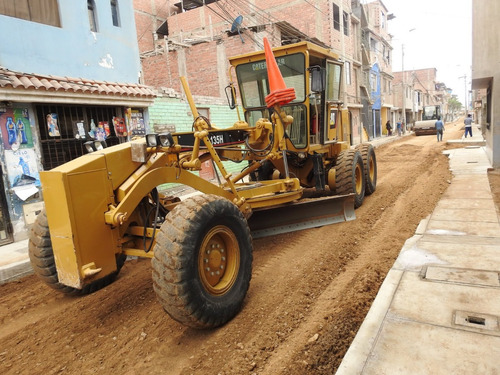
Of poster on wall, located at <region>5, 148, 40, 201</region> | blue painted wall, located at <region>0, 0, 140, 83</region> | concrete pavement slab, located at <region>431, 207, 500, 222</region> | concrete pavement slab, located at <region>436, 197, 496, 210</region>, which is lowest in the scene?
concrete pavement slab, located at <region>431, 207, 500, 222</region>

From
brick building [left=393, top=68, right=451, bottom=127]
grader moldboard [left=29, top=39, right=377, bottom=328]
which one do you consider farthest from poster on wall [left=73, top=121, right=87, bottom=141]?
brick building [left=393, top=68, right=451, bottom=127]

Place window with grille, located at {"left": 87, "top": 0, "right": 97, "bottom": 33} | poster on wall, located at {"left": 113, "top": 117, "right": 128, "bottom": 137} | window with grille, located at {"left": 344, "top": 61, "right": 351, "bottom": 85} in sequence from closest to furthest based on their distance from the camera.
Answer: window with grille, located at {"left": 87, "top": 0, "right": 97, "bottom": 33} → poster on wall, located at {"left": 113, "top": 117, "right": 128, "bottom": 137} → window with grille, located at {"left": 344, "top": 61, "right": 351, "bottom": 85}

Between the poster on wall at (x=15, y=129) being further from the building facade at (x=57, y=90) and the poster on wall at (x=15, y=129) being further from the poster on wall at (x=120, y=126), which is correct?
the poster on wall at (x=120, y=126)

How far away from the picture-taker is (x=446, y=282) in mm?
3652

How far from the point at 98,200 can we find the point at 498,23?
11165 millimetres

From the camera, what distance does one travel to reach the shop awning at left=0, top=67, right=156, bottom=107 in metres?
6.59

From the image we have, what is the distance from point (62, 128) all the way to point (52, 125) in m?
0.28

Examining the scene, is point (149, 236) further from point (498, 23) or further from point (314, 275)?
point (498, 23)

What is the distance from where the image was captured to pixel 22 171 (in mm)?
7102

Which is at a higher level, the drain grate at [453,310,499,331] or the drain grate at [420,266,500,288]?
the drain grate at [420,266,500,288]

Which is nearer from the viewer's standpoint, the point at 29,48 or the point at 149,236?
the point at 149,236

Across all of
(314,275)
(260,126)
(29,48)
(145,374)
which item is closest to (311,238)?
(314,275)

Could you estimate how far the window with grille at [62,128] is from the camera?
7.62 metres

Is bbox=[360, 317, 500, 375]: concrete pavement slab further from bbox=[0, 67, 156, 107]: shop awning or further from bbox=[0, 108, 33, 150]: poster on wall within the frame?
bbox=[0, 108, 33, 150]: poster on wall
